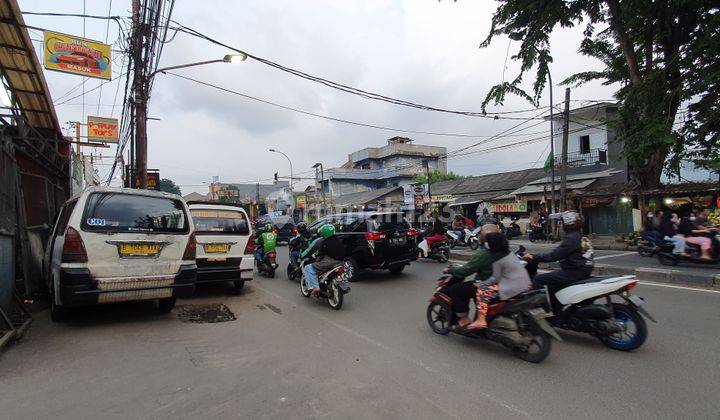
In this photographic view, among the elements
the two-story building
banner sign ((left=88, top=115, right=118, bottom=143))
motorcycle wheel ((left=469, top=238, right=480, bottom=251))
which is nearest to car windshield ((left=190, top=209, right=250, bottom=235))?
motorcycle wheel ((left=469, top=238, right=480, bottom=251))

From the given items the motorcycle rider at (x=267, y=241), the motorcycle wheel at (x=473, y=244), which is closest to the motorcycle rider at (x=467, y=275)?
the motorcycle rider at (x=267, y=241)

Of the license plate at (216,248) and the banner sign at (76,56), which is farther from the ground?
the banner sign at (76,56)

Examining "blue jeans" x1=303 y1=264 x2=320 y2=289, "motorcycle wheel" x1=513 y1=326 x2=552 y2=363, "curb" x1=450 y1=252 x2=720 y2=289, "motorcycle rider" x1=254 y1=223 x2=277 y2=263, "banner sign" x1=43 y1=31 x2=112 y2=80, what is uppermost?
"banner sign" x1=43 y1=31 x2=112 y2=80

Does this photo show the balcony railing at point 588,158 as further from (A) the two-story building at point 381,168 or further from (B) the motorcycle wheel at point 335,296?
(B) the motorcycle wheel at point 335,296

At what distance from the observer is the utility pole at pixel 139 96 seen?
1018 cm

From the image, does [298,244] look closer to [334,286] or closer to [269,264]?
[269,264]

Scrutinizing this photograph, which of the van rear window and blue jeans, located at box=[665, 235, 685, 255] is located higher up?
the van rear window

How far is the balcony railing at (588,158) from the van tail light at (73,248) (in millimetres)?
25739

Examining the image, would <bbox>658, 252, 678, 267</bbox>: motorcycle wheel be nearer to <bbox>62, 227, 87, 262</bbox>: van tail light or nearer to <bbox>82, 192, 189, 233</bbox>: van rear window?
<bbox>82, 192, 189, 233</bbox>: van rear window

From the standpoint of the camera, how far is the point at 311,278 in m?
7.04

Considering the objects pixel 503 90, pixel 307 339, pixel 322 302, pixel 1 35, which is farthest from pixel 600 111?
pixel 1 35

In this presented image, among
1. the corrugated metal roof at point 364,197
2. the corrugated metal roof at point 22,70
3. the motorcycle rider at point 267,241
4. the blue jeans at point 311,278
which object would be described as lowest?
the blue jeans at point 311,278

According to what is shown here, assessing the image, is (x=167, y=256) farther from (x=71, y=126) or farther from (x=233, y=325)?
(x=71, y=126)

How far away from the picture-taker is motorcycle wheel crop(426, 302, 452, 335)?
498 centimetres
